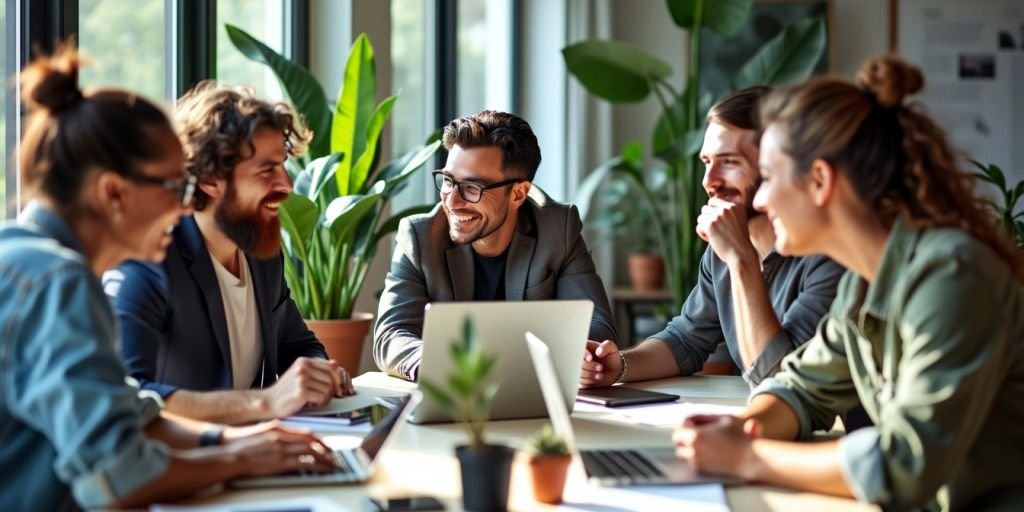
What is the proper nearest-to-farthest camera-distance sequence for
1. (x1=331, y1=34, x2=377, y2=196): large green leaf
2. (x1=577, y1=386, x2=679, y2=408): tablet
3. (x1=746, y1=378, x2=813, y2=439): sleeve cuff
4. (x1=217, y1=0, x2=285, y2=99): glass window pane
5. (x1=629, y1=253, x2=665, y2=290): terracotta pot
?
(x1=746, y1=378, x2=813, y2=439): sleeve cuff → (x1=577, y1=386, x2=679, y2=408): tablet → (x1=331, y1=34, x2=377, y2=196): large green leaf → (x1=217, y1=0, x2=285, y2=99): glass window pane → (x1=629, y1=253, x2=665, y2=290): terracotta pot

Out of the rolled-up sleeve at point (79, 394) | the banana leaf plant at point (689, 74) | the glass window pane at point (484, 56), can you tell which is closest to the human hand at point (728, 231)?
the rolled-up sleeve at point (79, 394)

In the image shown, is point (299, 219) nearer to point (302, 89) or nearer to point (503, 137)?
point (302, 89)

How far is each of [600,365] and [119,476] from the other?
48.7 inches

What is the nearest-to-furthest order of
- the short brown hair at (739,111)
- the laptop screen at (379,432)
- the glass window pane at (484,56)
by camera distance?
1. the laptop screen at (379,432)
2. the short brown hair at (739,111)
3. the glass window pane at (484,56)

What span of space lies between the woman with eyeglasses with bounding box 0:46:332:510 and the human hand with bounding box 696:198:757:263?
1.12 metres

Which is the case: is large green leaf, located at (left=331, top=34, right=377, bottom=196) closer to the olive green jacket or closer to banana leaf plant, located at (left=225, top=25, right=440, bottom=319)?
banana leaf plant, located at (left=225, top=25, right=440, bottom=319)

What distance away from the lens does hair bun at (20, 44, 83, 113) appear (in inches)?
65.1

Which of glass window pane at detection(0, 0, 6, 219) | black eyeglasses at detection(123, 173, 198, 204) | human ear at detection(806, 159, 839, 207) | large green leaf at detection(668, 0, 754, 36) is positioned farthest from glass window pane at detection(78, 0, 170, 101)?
large green leaf at detection(668, 0, 754, 36)

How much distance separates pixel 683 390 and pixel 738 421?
638mm

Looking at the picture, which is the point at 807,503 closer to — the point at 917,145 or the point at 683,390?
the point at 917,145

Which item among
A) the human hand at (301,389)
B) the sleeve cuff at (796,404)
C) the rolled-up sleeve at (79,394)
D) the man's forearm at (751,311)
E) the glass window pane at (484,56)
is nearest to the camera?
the rolled-up sleeve at (79,394)

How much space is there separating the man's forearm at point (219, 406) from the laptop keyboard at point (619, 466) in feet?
2.01

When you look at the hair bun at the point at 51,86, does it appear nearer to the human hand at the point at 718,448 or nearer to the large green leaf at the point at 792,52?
the human hand at the point at 718,448

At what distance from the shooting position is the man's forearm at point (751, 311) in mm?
2465
